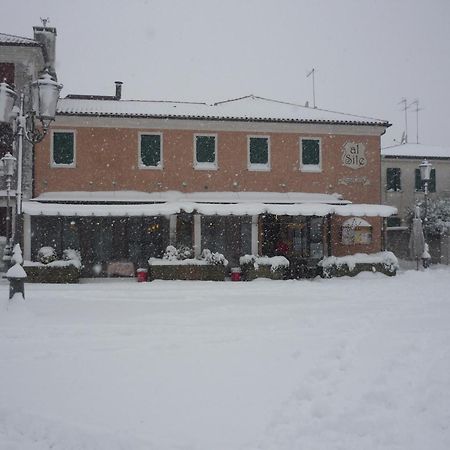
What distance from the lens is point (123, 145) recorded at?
1717cm

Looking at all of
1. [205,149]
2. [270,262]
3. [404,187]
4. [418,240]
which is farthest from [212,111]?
[404,187]

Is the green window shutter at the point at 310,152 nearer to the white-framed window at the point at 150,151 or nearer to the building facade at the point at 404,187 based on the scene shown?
the white-framed window at the point at 150,151

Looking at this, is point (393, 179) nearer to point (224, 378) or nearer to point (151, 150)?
point (151, 150)

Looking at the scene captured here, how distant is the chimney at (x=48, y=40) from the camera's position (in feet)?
61.6

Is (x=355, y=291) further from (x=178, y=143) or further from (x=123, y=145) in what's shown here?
(x=123, y=145)

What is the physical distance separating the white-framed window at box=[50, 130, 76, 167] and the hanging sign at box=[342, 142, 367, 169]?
10.7 meters

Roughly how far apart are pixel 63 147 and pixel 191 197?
512 cm

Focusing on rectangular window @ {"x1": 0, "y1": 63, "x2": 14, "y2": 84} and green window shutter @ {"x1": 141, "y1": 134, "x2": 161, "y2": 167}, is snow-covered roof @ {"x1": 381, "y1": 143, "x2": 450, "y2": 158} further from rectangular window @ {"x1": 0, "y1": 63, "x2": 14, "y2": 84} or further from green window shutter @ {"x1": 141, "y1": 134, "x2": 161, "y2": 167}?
rectangular window @ {"x1": 0, "y1": 63, "x2": 14, "y2": 84}

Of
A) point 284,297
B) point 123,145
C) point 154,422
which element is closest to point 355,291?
point 284,297

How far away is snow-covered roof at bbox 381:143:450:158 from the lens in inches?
1019

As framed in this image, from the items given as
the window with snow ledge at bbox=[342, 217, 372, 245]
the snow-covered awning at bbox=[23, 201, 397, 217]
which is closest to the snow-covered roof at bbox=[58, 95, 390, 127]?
the snow-covered awning at bbox=[23, 201, 397, 217]

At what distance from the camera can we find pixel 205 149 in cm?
1766

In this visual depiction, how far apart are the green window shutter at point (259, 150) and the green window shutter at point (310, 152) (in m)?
1.54

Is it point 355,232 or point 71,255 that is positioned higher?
point 355,232
